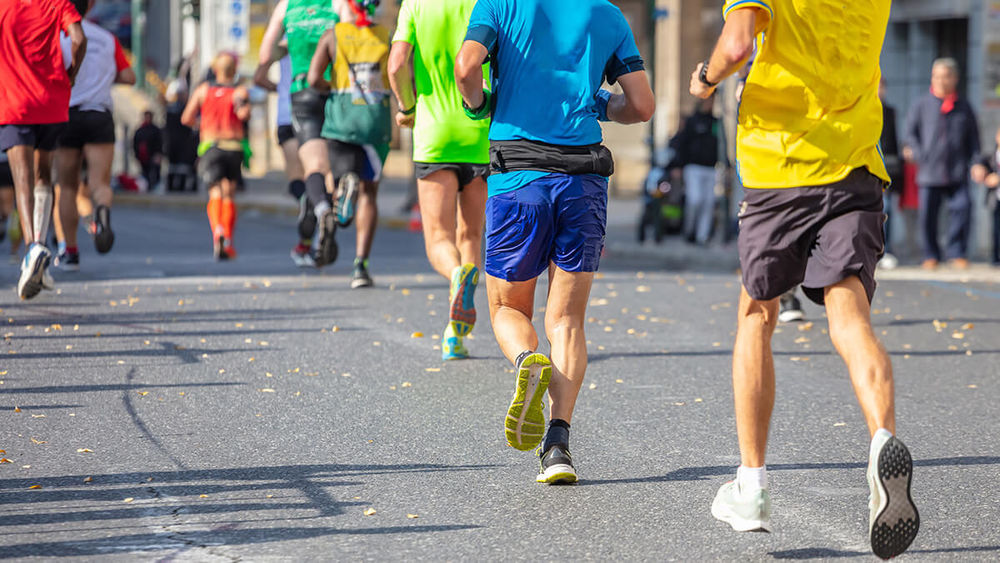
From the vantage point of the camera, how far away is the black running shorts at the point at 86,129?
11.8 metres

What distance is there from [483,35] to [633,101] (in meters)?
0.57

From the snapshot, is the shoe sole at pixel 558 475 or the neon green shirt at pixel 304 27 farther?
the neon green shirt at pixel 304 27

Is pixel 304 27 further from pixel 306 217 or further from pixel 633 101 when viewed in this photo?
pixel 633 101

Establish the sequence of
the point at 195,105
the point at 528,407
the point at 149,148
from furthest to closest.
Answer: the point at 149,148 → the point at 195,105 → the point at 528,407

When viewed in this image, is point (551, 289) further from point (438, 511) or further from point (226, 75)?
point (226, 75)

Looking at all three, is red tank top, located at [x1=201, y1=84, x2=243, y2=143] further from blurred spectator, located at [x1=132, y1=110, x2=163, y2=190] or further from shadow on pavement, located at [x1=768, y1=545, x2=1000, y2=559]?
blurred spectator, located at [x1=132, y1=110, x2=163, y2=190]

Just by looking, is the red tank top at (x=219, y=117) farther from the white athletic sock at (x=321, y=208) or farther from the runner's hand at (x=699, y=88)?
the runner's hand at (x=699, y=88)

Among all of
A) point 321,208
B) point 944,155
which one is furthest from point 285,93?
point 944,155

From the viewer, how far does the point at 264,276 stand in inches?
513

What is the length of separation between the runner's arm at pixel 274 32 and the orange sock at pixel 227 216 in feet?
7.45

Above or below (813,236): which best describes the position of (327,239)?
below

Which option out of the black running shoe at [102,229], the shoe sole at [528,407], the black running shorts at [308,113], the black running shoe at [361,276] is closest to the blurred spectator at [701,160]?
the black running shoe at [361,276]

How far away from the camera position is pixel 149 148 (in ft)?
103

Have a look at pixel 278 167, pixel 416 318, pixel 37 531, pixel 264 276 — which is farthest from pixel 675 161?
pixel 278 167
